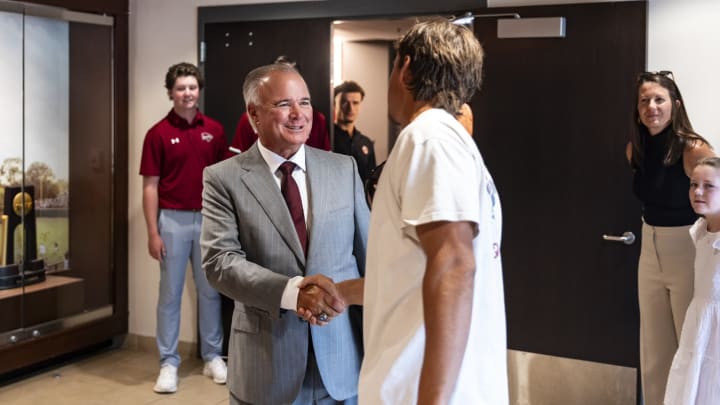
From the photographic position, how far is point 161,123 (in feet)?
15.0

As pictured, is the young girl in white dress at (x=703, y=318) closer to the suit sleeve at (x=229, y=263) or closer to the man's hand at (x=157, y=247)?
the suit sleeve at (x=229, y=263)

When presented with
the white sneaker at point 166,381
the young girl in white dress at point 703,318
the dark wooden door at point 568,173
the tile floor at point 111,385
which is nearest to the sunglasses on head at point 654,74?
the dark wooden door at point 568,173

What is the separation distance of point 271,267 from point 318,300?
0.72 feet

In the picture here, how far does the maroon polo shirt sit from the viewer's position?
4.52 m

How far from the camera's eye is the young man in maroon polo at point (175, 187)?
14.8ft

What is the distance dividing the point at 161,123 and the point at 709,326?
10.0 feet

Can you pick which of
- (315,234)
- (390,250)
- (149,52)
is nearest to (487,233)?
(390,250)

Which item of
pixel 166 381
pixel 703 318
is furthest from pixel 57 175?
pixel 703 318

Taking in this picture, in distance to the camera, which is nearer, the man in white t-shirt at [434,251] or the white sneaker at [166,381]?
the man in white t-shirt at [434,251]

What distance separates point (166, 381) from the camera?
4.40 m

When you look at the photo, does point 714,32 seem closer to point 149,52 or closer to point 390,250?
point 390,250

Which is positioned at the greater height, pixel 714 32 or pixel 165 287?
pixel 714 32

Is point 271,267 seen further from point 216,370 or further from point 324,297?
point 216,370

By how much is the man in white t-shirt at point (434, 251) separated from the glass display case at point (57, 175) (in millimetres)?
3514
